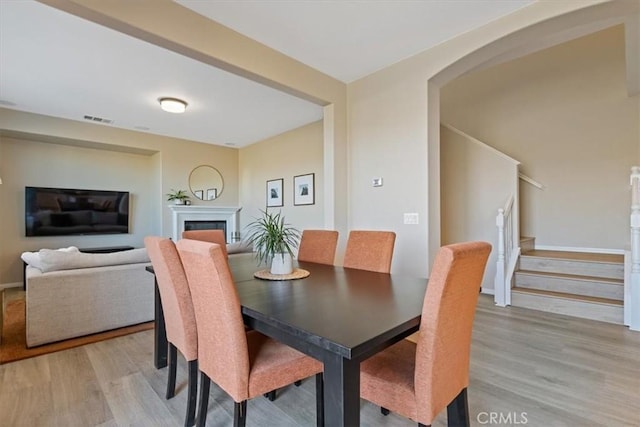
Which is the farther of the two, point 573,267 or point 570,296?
point 573,267

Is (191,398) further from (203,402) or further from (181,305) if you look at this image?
(181,305)

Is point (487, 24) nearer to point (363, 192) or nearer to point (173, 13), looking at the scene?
point (363, 192)

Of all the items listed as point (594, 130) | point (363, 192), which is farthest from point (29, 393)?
point (594, 130)

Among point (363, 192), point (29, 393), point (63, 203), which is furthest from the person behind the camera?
point (63, 203)

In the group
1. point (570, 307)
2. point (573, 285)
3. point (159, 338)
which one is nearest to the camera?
point (159, 338)

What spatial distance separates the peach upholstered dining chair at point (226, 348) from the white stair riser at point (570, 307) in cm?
318

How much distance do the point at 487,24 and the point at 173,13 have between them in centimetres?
249

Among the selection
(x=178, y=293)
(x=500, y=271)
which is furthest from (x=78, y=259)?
(x=500, y=271)

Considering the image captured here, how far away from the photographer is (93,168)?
5.68m

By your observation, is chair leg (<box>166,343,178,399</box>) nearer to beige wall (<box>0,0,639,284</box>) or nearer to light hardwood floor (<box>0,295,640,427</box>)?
light hardwood floor (<box>0,295,640,427</box>)

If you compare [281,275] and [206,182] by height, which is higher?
[206,182]

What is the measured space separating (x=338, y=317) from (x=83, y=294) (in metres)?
2.75

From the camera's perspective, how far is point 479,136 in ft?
17.3

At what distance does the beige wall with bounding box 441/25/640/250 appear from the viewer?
4.07 meters
